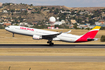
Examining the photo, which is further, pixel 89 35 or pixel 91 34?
pixel 89 35

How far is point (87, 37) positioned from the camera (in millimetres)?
49062

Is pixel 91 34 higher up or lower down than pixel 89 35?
higher up
